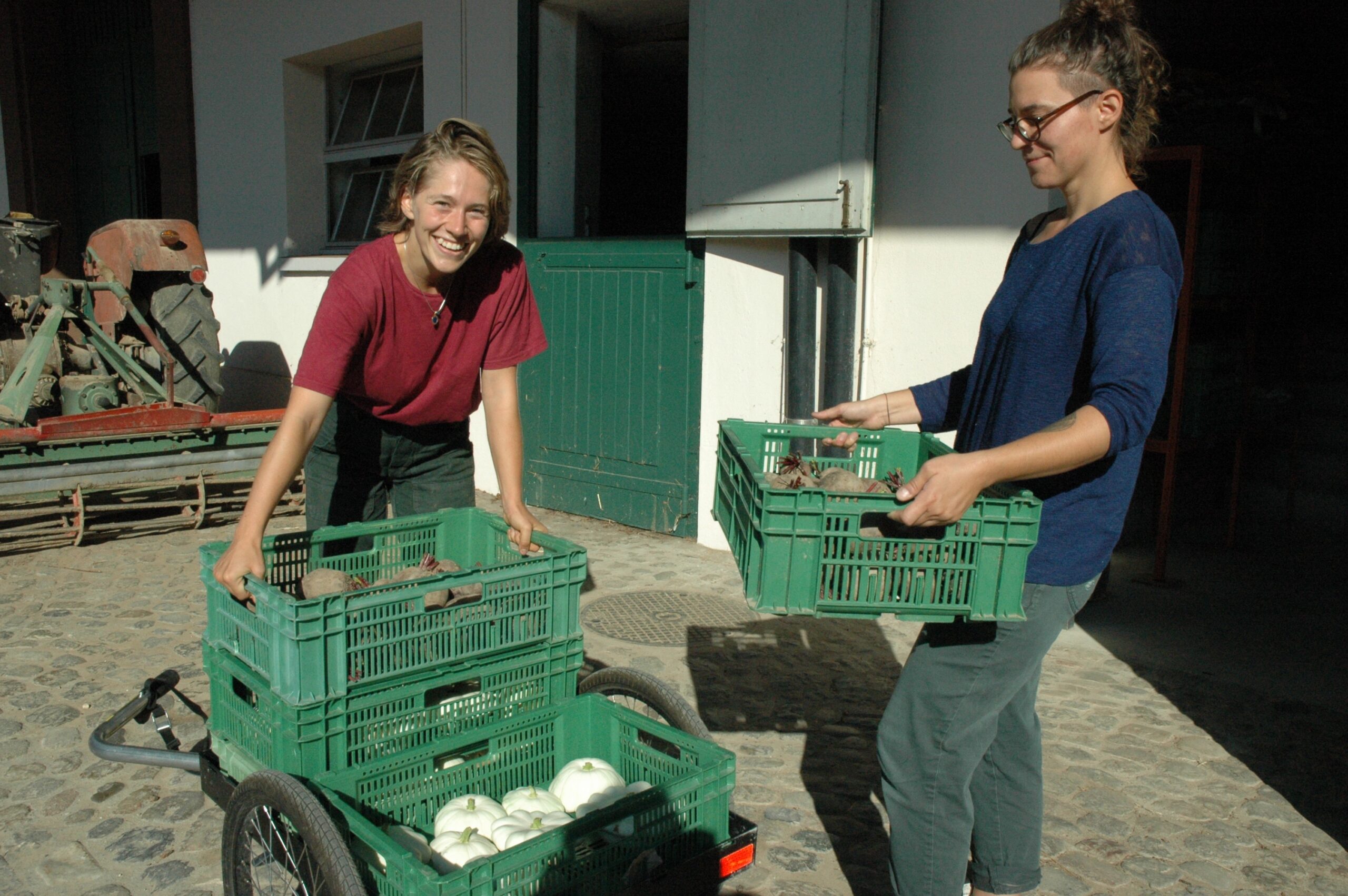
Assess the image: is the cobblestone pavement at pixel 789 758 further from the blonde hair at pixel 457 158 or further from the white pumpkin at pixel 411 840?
the blonde hair at pixel 457 158

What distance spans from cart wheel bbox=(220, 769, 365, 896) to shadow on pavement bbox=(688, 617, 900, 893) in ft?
4.07

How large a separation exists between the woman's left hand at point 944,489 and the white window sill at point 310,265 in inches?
280

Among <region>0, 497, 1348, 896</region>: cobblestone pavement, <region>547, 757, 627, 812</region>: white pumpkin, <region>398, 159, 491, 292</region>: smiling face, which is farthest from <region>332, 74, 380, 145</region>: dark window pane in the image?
<region>547, 757, 627, 812</region>: white pumpkin

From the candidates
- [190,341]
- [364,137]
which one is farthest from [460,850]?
[364,137]

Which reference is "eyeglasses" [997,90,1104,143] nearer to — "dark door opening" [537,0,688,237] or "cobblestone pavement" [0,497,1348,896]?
"cobblestone pavement" [0,497,1348,896]

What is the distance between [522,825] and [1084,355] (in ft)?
4.54

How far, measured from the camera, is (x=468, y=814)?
85.0 inches

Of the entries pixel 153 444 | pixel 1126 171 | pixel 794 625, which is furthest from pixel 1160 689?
pixel 153 444

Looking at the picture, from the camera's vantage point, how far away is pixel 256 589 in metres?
2.08

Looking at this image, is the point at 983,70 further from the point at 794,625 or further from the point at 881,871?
the point at 881,871

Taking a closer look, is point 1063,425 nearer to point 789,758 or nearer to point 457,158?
point 457,158

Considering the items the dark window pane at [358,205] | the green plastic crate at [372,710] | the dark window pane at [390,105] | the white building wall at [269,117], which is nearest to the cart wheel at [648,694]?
the green plastic crate at [372,710]

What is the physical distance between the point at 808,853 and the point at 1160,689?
1872 millimetres

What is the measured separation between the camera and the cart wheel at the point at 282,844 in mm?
1807
